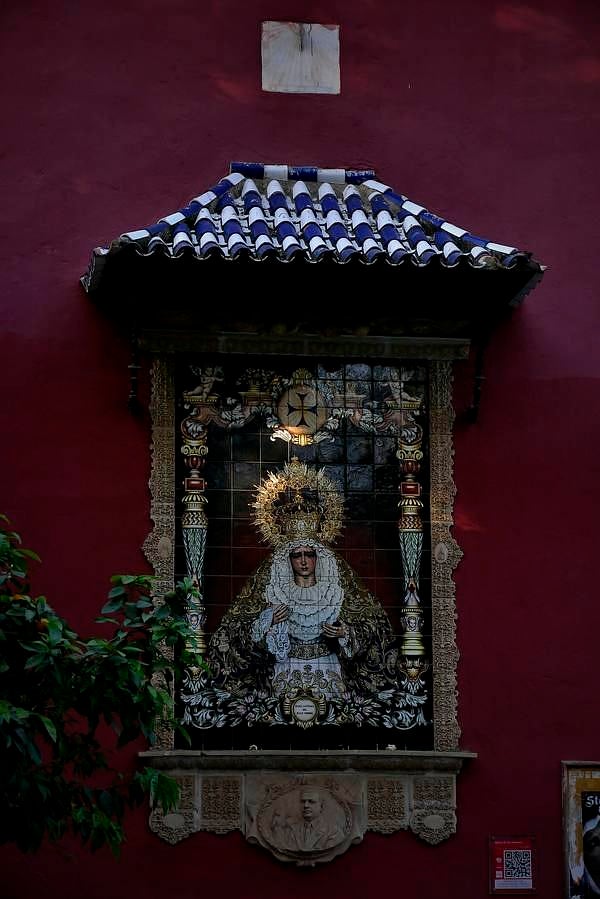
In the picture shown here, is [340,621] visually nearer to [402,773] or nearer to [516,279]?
[402,773]

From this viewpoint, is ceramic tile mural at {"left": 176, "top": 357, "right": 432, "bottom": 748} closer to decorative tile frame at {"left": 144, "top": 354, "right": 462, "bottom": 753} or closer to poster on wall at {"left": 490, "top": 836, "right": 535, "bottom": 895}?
decorative tile frame at {"left": 144, "top": 354, "right": 462, "bottom": 753}

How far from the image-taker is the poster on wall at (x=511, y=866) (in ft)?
28.0

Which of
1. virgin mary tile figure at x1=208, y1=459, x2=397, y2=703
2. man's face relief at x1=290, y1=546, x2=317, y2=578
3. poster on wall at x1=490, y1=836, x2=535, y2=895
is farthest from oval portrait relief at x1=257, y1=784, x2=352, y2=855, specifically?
man's face relief at x1=290, y1=546, x2=317, y2=578

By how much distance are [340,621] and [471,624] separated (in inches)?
30.2

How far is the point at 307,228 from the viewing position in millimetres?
8562

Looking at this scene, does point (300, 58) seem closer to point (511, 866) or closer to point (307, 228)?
point (307, 228)

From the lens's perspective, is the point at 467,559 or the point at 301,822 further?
the point at 467,559

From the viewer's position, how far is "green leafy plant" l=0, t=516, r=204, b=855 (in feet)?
20.5

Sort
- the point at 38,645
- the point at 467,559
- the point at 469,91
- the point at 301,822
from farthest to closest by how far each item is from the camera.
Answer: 1. the point at 469,91
2. the point at 467,559
3. the point at 301,822
4. the point at 38,645

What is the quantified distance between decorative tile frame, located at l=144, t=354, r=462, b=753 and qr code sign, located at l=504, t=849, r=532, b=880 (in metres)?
0.66

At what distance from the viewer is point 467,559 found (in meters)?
8.93

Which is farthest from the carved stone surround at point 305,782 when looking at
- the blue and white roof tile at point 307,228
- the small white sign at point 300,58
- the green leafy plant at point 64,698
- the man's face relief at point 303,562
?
the small white sign at point 300,58

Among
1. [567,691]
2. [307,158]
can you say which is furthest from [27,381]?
[567,691]

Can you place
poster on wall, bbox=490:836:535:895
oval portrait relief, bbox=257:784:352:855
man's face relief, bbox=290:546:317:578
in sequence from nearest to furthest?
oval portrait relief, bbox=257:784:352:855 < poster on wall, bbox=490:836:535:895 < man's face relief, bbox=290:546:317:578
